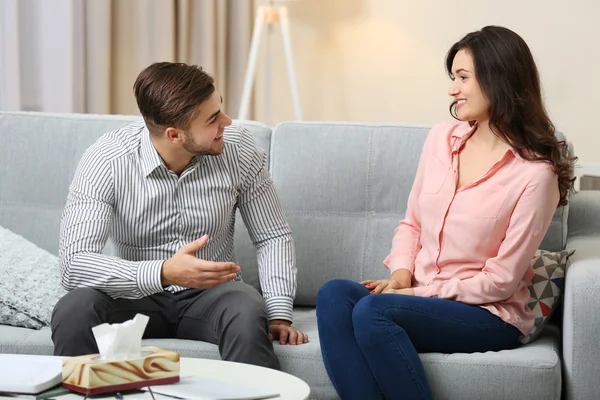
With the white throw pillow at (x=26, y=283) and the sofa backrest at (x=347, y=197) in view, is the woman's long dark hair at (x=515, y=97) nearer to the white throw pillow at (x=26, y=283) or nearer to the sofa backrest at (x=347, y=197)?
the sofa backrest at (x=347, y=197)

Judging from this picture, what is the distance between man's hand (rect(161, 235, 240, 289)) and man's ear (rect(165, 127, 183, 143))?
0.31 m

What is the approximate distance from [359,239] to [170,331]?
23.2 inches

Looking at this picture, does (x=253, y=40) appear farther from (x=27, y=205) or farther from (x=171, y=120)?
(x=171, y=120)

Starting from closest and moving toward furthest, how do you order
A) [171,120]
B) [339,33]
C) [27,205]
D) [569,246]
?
[171,120], [569,246], [27,205], [339,33]

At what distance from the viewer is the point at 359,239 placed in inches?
95.3

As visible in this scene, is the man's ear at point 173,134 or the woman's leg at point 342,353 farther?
the man's ear at point 173,134

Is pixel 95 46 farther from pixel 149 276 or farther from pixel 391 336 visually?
pixel 391 336

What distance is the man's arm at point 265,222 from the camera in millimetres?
2172

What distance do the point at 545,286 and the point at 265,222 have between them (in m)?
0.67

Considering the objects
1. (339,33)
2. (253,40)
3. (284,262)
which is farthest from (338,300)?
(339,33)

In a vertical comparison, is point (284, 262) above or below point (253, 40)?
below

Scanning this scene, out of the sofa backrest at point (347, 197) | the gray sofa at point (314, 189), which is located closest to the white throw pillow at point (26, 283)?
the gray sofa at point (314, 189)

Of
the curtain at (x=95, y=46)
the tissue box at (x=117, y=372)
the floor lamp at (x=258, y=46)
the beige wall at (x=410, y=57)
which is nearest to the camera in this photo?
the tissue box at (x=117, y=372)

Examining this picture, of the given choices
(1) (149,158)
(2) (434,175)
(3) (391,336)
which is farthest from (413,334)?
(1) (149,158)
